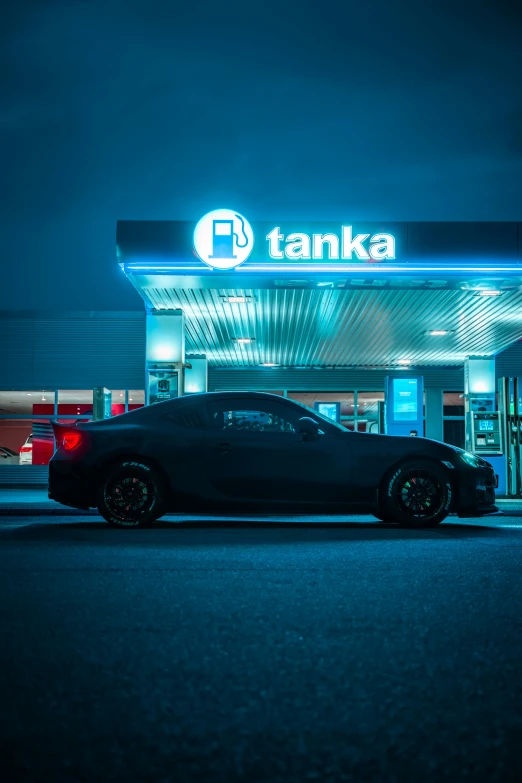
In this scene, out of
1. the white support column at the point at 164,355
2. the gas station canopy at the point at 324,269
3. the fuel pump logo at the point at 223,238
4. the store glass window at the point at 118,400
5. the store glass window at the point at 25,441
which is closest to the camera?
the fuel pump logo at the point at 223,238

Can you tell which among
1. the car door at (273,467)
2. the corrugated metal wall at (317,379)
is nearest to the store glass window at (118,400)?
the corrugated metal wall at (317,379)

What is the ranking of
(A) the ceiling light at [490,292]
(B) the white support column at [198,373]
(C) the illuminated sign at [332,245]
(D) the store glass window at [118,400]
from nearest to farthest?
(C) the illuminated sign at [332,245], (A) the ceiling light at [490,292], (D) the store glass window at [118,400], (B) the white support column at [198,373]

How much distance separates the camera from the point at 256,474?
8.33 meters

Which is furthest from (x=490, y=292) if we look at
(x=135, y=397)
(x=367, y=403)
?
(x=367, y=403)

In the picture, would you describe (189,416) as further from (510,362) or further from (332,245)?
(510,362)

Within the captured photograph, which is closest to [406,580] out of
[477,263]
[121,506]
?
[121,506]

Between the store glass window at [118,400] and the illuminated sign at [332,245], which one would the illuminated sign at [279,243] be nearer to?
the illuminated sign at [332,245]

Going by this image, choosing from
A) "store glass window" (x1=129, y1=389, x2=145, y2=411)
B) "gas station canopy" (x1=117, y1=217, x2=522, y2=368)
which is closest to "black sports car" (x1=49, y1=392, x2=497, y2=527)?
"gas station canopy" (x1=117, y1=217, x2=522, y2=368)

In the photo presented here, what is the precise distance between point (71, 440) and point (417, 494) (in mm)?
3769

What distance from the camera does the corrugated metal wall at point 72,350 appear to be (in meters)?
24.8

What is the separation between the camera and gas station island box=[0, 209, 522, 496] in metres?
14.5

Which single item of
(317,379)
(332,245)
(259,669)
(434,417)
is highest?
(332,245)

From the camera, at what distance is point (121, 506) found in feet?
26.9

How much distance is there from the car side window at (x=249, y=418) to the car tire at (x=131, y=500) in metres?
0.97
